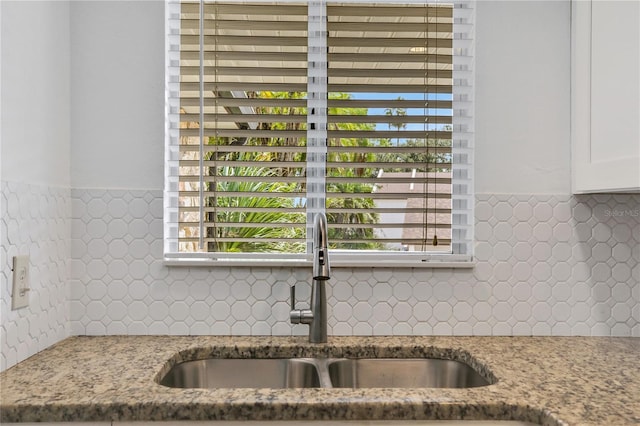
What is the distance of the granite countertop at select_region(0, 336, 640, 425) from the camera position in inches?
43.1

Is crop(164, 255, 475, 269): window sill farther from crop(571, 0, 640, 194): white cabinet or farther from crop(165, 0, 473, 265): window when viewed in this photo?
crop(571, 0, 640, 194): white cabinet

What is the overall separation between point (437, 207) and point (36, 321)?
Result: 1.31 meters

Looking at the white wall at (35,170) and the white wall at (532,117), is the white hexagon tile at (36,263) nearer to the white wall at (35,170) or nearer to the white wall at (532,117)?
the white wall at (35,170)

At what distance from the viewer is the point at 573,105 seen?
172cm

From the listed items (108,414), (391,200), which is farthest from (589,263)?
(108,414)

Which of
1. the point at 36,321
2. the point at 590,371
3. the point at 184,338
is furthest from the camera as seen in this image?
the point at 184,338

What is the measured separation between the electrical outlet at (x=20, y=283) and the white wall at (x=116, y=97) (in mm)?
391

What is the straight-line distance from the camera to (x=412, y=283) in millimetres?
1724

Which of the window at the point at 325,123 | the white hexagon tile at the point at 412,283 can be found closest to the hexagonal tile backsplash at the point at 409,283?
the white hexagon tile at the point at 412,283

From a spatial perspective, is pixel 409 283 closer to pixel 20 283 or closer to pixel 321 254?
pixel 321 254

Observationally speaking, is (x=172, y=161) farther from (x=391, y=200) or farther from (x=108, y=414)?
(x=108, y=414)

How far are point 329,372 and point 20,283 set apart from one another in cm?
89

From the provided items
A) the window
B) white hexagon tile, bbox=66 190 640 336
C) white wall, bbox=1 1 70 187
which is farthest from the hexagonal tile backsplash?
white wall, bbox=1 1 70 187

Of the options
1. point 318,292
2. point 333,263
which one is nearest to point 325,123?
point 333,263
